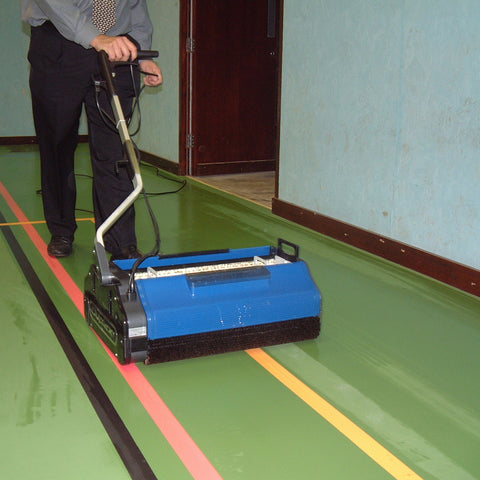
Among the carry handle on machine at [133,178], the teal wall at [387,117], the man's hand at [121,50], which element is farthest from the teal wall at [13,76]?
the carry handle on machine at [133,178]

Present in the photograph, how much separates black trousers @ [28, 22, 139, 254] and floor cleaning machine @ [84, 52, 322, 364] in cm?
79

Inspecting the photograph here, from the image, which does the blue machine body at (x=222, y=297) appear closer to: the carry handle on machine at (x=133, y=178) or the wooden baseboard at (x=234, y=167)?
the carry handle on machine at (x=133, y=178)

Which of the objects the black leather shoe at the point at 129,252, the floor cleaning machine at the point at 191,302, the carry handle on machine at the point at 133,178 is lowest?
the black leather shoe at the point at 129,252

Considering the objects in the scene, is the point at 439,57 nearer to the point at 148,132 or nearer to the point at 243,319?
the point at 243,319

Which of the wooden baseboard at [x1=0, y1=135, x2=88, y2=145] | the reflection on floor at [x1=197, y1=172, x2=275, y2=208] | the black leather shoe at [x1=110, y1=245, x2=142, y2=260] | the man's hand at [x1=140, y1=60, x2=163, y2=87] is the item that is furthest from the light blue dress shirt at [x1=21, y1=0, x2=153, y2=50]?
the wooden baseboard at [x1=0, y1=135, x2=88, y2=145]

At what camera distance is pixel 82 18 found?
2.98m

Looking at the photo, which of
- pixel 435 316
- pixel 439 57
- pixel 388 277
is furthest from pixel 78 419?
pixel 439 57

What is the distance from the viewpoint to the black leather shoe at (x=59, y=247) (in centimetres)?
357

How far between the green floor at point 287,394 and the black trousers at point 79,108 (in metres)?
0.38

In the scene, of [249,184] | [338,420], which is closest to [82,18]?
[338,420]

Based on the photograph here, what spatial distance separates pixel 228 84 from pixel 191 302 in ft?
14.6

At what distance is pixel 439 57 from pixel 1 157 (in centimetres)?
519

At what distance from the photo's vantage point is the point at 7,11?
26.6ft

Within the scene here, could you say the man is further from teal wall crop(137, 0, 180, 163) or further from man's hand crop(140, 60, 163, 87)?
teal wall crop(137, 0, 180, 163)
